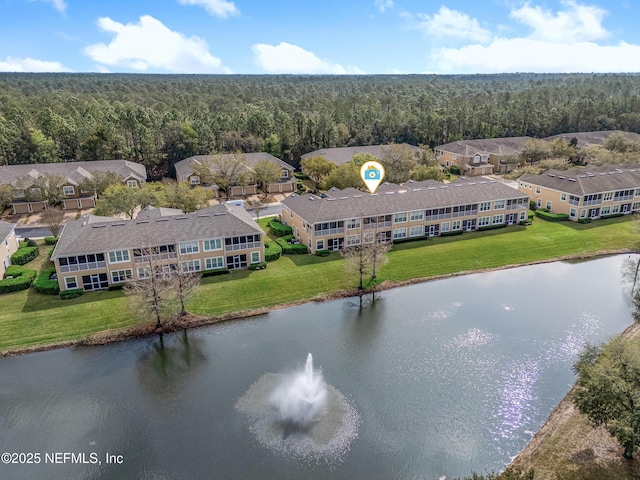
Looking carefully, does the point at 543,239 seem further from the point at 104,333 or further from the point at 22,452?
the point at 22,452

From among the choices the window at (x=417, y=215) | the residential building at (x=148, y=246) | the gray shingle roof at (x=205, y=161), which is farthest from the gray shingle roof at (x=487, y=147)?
the residential building at (x=148, y=246)

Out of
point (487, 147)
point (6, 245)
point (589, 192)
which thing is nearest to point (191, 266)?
point (6, 245)

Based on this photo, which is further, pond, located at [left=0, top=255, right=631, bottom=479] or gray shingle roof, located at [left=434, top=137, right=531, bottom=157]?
gray shingle roof, located at [left=434, top=137, right=531, bottom=157]

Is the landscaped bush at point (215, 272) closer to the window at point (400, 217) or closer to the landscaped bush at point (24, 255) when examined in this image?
the landscaped bush at point (24, 255)

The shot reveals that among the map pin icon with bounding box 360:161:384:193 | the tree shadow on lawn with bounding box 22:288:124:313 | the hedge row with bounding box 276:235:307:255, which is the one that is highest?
the map pin icon with bounding box 360:161:384:193

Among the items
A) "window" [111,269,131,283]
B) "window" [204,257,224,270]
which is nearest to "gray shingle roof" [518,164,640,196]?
"window" [204,257,224,270]

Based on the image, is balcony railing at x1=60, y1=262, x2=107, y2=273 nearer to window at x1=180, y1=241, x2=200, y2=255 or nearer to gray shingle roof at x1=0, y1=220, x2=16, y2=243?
window at x1=180, y1=241, x2=200, y2=255

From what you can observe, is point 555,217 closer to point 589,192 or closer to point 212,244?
point 589,192
